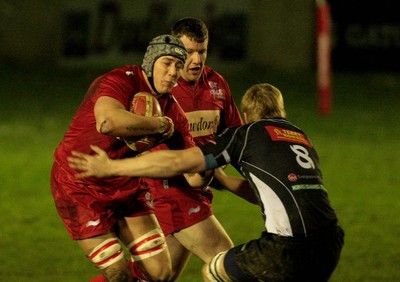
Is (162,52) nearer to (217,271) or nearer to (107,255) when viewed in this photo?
(107,255)

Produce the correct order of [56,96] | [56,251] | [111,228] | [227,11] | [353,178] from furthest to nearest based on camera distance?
[227,11]
[56,96]
[353,178]
[56,251]
[111,228]

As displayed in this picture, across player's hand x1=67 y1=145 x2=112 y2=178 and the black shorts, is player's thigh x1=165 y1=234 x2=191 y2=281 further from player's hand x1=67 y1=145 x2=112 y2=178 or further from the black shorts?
player's hand x1=67 y1=145 x2=112 y2=178

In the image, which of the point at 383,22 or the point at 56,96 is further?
the point at 383,22

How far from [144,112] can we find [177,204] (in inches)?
47.9

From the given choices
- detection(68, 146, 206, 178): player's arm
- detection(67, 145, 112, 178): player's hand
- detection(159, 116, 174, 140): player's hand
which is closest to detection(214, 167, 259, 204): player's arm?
detection(159, 116, 174, 140): player's hand

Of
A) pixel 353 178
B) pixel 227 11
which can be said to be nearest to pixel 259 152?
pixel 353 178

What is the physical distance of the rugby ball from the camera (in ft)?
22.7

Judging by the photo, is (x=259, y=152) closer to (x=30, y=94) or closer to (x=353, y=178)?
(x=353, y=178)

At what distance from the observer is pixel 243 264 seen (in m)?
6.42

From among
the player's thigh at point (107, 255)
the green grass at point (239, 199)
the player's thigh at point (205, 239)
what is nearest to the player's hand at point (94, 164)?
the player's thigh at point (107, 255)

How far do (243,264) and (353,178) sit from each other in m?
7.76

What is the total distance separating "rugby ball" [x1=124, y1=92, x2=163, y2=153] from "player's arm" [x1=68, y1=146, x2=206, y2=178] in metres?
0.47

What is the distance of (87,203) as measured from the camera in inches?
284

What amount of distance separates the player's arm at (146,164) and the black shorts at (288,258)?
0.61 metres
